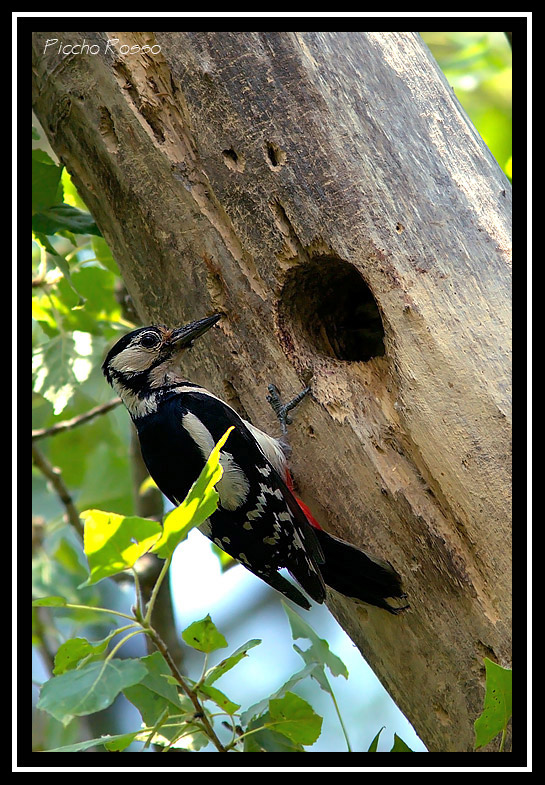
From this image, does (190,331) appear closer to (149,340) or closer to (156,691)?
(149,340)

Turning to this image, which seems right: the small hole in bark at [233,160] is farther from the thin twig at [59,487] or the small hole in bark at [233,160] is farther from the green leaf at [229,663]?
the thin twig at [59,487]

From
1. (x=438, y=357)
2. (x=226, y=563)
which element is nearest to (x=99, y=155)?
(x=438, y=357)

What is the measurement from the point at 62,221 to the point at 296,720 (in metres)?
1.87

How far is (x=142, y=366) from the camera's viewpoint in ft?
10.1

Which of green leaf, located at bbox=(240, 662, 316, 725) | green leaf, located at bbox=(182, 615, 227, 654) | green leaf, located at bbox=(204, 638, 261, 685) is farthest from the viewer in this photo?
green leaf, located at bbox=(240, 662, 316, 725)

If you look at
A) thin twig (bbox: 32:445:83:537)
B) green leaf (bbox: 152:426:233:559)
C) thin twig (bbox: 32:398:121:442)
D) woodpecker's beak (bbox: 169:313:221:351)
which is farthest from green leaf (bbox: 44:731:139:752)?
thin twig (bbox: 32:398:121:442)

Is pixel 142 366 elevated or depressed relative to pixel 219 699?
elevated

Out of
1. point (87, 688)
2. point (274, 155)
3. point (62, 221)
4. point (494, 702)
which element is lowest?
point (494, 702)

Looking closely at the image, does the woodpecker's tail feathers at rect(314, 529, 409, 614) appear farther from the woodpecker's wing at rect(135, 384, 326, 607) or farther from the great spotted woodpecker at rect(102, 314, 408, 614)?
the woodpecker's wing at rect(135, 384, 326, 607)

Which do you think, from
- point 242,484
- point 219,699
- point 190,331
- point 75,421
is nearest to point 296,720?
point 219,699

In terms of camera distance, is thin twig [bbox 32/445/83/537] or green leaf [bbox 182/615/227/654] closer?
green leaf [bbox 182/615/227/654]

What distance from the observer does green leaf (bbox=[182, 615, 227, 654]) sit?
77.9 inches
